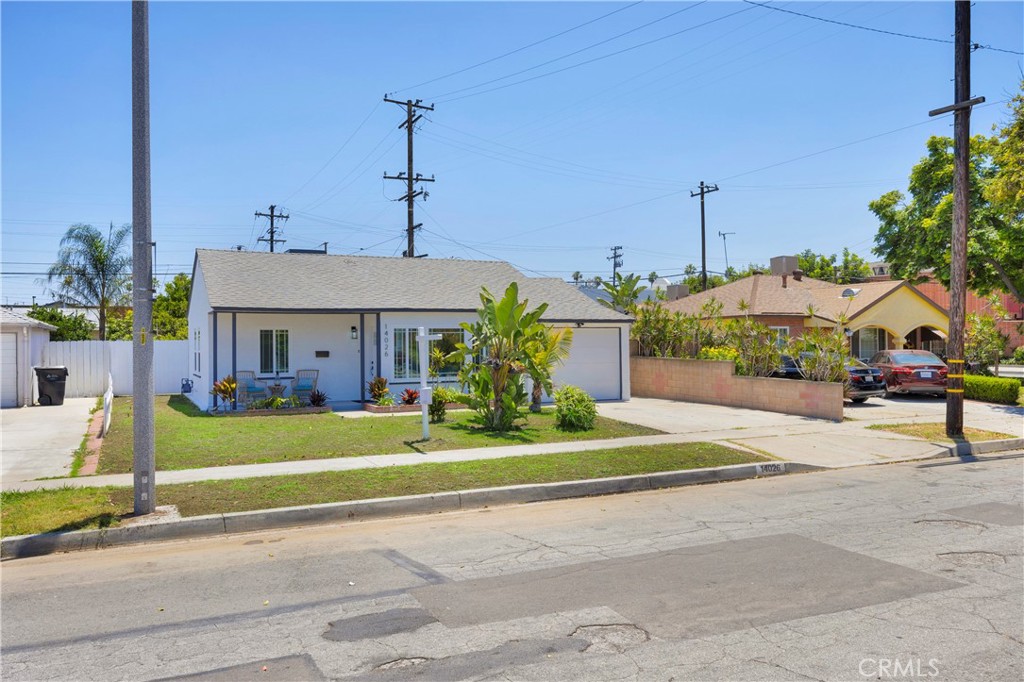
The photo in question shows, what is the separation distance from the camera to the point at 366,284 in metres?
23.8

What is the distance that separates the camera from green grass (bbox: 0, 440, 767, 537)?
8812 mm

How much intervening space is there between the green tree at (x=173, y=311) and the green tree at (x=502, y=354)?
24.4 meters

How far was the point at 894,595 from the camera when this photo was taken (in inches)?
239

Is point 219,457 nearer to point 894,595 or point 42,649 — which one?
point 42,649

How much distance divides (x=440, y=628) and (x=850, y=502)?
669 cm

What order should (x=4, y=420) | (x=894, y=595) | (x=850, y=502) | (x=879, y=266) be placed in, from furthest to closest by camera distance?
(x=879, y=266), (x=4, y=420), (x=850, y=502), (x=894, y=595)

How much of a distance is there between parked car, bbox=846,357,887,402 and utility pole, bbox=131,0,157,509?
761 inches

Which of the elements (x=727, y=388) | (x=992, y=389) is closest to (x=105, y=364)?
(x=727, y=388)

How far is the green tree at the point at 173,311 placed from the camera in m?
37.2

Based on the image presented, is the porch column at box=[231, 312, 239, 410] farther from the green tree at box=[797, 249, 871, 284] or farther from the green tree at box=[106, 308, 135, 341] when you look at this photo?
the green tree at box=[797, 249, 871, 284]

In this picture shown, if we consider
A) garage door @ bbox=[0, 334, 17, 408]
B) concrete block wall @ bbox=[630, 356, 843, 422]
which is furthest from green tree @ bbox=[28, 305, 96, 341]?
concrete block wall @ bbox=[630, 356, 843, 422]

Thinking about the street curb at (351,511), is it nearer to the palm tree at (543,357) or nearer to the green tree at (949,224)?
the palm tree at (543,357)

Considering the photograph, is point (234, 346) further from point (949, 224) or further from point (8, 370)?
point (949, 224)

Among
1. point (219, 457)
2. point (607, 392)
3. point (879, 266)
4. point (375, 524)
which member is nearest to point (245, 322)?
point (219, 457)
